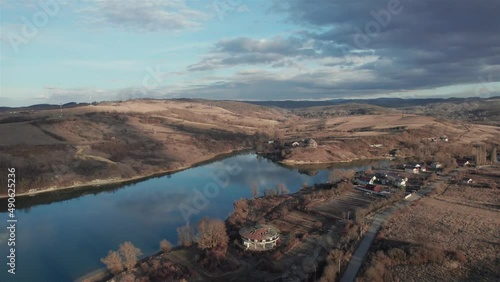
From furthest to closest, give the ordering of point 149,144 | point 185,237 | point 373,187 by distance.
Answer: point 149,144 < point 373,187 < point 185,237

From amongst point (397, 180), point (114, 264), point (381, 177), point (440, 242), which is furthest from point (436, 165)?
point (114, 264)

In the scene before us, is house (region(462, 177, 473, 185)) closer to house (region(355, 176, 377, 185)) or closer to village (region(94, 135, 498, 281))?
village (region(94, 135, 498, 281))

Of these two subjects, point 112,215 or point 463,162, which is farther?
point 463,162

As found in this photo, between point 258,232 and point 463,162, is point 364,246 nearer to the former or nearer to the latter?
point 258,232

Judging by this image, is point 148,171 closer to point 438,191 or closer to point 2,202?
point 2,202

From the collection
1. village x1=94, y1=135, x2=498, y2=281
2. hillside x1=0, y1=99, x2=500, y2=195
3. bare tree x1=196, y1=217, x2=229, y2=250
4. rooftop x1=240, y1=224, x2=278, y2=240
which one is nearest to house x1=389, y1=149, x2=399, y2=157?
hillside x1=0, y1=99, x2=500, y2=195

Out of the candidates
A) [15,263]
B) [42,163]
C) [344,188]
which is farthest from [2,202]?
[344,188]
